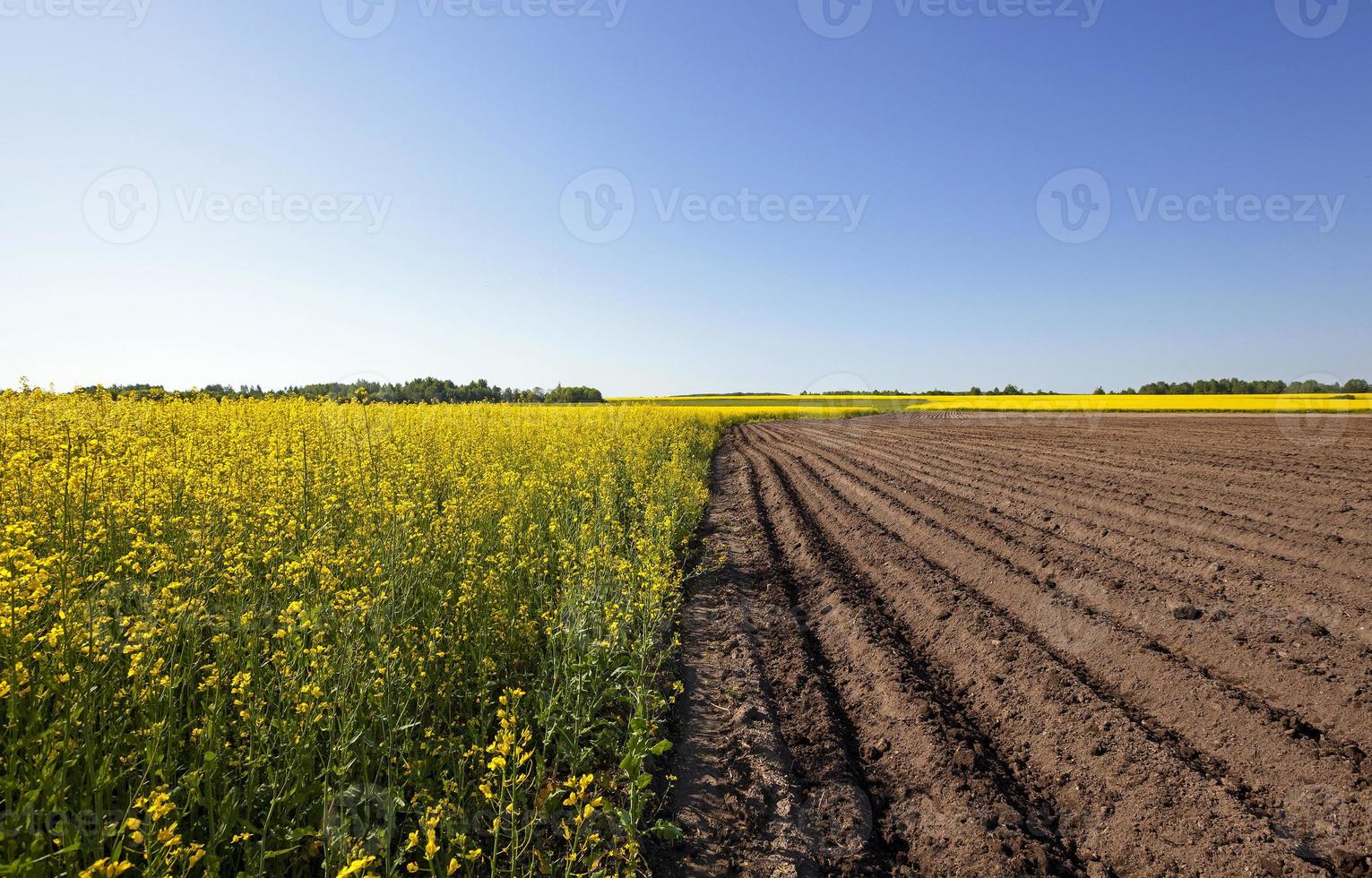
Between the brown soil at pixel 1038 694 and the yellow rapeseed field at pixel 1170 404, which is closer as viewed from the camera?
the brown soil at pixel 1038 694

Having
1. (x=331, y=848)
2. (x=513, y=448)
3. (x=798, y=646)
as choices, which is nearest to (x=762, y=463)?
(x=513, y=448)

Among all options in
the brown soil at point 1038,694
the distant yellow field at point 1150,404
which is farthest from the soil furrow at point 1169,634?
the distant yellow field at point 1150,404

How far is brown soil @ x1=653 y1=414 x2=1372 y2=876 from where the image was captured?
2.77 m

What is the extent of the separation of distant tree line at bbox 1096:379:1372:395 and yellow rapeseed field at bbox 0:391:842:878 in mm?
72363

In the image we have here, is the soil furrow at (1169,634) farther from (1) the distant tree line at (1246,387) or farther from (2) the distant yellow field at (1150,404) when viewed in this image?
(1) the distant tree line at (1246,387)

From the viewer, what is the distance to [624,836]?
107 inches

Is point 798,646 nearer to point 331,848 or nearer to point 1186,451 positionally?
point 331,848

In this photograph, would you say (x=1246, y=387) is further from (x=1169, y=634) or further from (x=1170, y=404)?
(x=1169, y=634)

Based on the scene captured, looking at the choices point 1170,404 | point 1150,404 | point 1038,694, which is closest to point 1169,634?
point 1038,694

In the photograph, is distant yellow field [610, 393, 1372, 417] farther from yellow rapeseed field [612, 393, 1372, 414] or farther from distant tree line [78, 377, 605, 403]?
distant tree line [78, 377, 605, 403]

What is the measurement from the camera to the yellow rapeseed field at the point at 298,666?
2.12 meters

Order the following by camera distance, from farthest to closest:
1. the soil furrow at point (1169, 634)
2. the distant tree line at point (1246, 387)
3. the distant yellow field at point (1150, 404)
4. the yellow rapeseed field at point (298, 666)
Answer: the distant tree line at point (1246, 387)
the distant yellow field at point (1150, 404)
the soil furrow at point (1169, 634)
the yellow rapeseed field at point (298, 666)

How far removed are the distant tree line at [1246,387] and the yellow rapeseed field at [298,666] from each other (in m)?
72.4

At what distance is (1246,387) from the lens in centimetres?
5753
